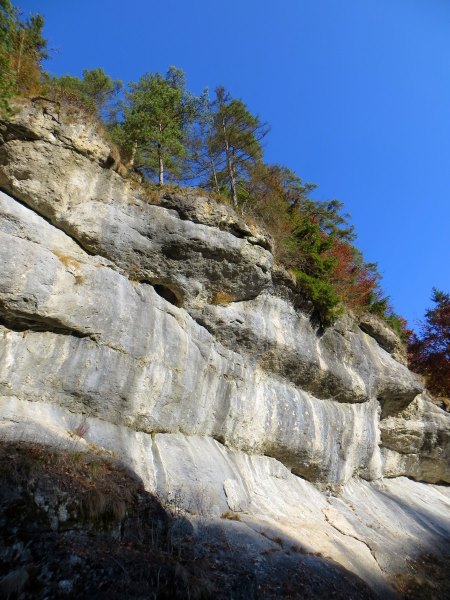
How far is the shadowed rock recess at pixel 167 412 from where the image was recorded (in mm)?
6801

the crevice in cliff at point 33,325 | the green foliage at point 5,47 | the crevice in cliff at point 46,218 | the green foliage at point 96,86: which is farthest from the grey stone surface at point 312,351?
the green foliage at point 96,86

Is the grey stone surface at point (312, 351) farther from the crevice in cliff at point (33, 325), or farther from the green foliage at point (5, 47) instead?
the green foliage at point (5, 47)

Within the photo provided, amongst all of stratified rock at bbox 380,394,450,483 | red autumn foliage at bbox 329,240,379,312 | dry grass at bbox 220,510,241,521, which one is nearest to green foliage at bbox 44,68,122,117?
red autumn foliage at bbox 329,240,379,312

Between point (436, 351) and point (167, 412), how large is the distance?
75.5ft

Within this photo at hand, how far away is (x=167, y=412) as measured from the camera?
39.4 ft

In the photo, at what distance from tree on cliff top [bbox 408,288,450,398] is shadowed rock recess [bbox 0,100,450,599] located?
32.3 ft

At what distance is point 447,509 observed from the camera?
19.8 m

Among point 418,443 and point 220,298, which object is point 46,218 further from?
point 418,443

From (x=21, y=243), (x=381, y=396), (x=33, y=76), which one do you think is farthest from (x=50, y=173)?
(x=381, y=396)

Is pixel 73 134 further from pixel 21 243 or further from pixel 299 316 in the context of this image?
pixel 299 316

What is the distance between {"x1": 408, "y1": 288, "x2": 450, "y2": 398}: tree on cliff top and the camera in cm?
2678

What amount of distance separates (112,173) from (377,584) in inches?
567

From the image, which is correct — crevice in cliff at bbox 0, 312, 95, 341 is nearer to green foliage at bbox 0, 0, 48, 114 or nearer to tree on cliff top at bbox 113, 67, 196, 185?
green foliage at bbox 0, 0, 48, 114

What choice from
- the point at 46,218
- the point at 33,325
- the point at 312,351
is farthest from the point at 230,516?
the point at 46,218
